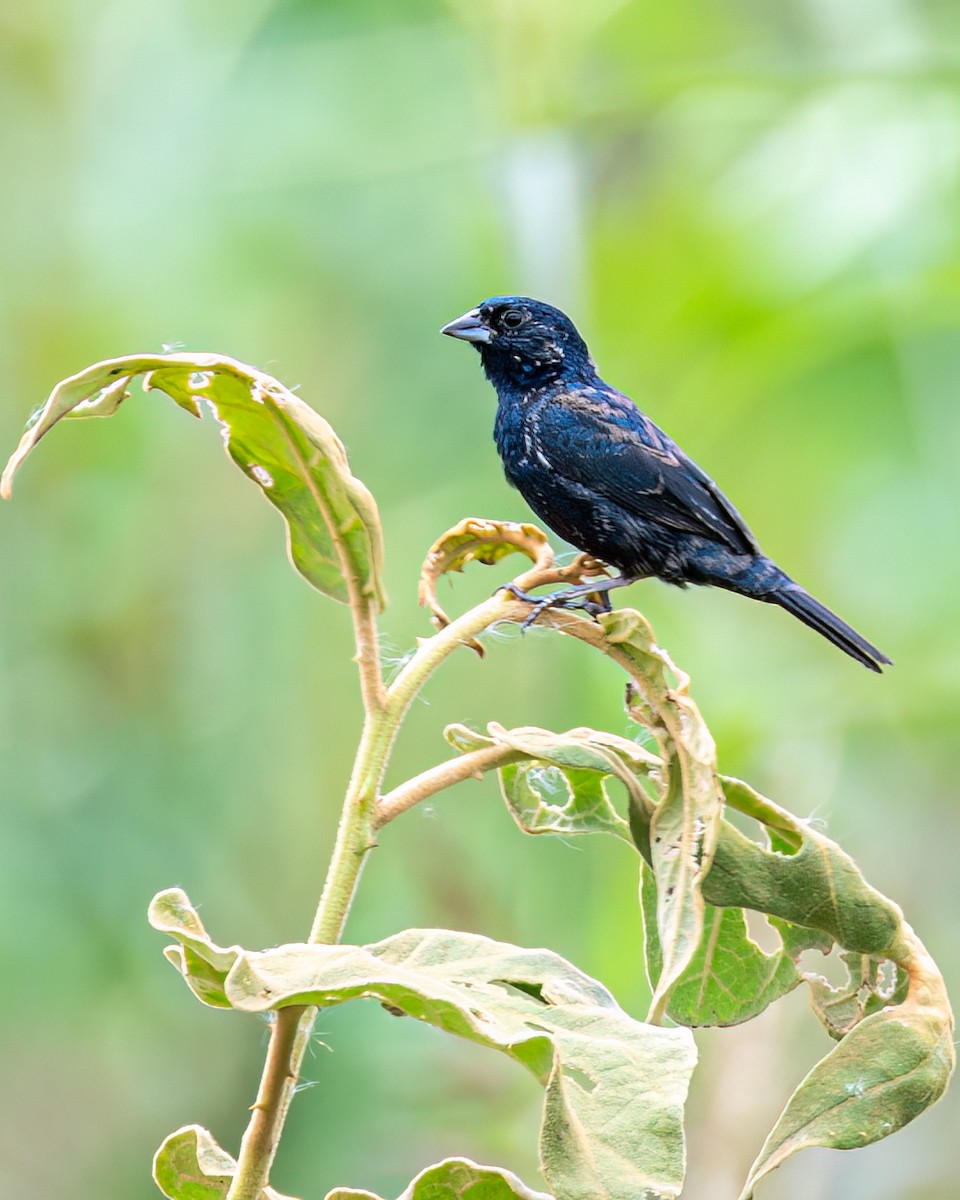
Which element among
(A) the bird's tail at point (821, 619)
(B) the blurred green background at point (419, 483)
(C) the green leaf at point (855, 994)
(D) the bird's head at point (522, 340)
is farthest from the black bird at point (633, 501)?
(C) the green leaf at point (855, 994)

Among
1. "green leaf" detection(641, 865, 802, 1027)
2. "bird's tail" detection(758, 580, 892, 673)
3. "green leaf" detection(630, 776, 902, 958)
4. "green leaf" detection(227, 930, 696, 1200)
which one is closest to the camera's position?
"green leaf" detection(227, 930, 696, 1200)

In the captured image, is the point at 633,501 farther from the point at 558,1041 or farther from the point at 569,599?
the point at 558,1041

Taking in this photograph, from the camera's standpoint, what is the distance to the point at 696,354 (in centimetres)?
389

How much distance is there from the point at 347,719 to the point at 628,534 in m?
1.74

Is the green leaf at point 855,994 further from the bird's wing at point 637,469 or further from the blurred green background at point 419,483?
the blurred green background at point 419,483

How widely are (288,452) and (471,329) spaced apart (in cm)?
165

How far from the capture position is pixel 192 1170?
3.85ft

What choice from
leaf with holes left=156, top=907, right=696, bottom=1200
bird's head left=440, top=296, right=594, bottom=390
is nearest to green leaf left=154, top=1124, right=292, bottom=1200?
leaf with holes left=156, top=907, right=696, bottom=1200

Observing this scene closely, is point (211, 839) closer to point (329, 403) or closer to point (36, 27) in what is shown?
point (329, 403)

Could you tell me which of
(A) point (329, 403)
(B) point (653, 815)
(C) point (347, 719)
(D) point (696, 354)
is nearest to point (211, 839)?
(C) point (347, 719)

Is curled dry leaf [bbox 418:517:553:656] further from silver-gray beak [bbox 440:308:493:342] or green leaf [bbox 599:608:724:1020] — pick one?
silver-gray beak [bbox 440:308:493:342]

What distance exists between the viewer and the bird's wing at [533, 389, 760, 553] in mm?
2355

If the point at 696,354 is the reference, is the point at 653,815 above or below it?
below

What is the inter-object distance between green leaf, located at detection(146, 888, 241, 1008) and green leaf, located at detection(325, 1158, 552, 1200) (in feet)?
0.67
